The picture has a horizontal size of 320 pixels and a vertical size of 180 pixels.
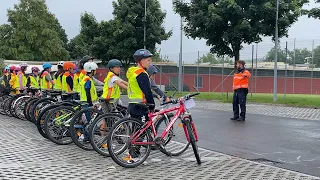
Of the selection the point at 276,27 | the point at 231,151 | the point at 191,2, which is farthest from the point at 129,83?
the point at 191,2

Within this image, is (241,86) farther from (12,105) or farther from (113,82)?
(12,105)

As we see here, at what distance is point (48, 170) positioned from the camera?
6809 millimetres

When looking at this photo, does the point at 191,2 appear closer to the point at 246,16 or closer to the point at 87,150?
the point at 246,16

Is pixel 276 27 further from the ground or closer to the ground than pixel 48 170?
further from the ground

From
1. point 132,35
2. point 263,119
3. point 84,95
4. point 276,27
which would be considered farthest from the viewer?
point 132,35

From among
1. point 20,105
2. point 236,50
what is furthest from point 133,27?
point 20,105

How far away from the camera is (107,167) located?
707 cm

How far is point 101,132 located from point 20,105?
7114 millimetres

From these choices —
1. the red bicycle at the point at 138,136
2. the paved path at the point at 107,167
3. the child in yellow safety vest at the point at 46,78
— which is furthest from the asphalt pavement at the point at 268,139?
the child in yellow safety vest at the point at 46,78

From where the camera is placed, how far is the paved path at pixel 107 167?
6.54 metres

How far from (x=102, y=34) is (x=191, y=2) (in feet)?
32.7

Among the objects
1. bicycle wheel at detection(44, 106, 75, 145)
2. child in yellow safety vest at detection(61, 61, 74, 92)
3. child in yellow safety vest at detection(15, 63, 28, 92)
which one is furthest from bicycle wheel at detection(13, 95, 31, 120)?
bicycle wheel at detection(44, 106, 75, 145)

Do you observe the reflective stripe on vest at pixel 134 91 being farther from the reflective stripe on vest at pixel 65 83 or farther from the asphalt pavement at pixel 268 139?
the reflective stripe on vest at pixel 65 83

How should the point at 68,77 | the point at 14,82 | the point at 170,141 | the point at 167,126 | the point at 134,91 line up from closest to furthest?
the point at 134,91 < the point at 167,126 < the point at 170,141 < the point at 68,77 < the point at 14,82
